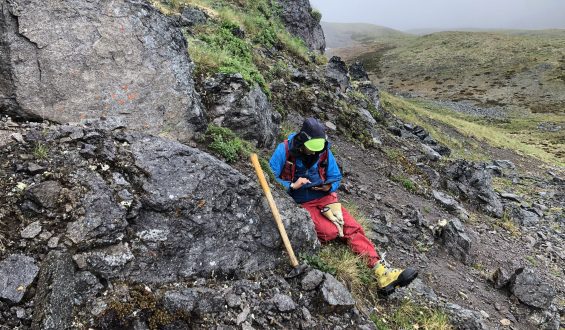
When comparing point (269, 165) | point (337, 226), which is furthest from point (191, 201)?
point (337, 226)

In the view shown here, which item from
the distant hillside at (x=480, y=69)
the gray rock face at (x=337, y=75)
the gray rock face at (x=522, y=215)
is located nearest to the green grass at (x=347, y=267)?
the gray rock face at (x=522, y=215)

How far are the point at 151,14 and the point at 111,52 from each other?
1.30 meters

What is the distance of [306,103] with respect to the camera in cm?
1470

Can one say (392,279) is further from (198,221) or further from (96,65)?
(96,65)

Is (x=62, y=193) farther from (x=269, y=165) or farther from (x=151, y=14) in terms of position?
(x=151, y=14)

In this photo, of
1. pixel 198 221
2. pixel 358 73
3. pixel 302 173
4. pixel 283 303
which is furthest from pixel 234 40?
pixel 358 73

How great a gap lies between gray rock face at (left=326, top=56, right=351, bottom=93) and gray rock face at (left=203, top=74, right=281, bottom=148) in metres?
9.54

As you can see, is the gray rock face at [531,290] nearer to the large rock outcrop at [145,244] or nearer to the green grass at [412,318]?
the green grass at [412,318]

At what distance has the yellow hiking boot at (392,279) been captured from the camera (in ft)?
20.8

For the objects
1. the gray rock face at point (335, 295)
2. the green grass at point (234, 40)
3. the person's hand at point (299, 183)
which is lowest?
the gray rock face at point (335, 295)

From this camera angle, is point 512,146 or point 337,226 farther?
point 512,146

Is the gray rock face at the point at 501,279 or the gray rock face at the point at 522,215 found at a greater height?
the gray rock face at the point at 501,279

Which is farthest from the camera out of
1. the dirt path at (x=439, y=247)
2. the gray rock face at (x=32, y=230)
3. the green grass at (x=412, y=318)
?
the dirt path at (x=439, y=247)

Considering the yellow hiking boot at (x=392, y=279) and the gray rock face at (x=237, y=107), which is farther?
the gray rock face at (x=237, y=107)
